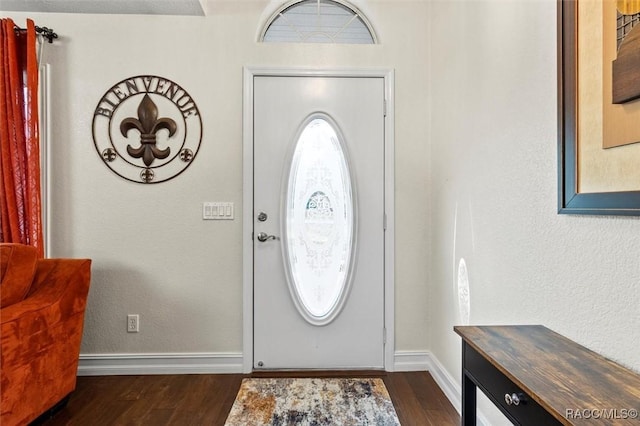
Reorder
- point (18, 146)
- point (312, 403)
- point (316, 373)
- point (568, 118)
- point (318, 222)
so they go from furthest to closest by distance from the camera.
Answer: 1. point (318, 222)
2. point (316, 373)
3. point (18, 146)
4. point (312, 403)
5. point (568, 118)

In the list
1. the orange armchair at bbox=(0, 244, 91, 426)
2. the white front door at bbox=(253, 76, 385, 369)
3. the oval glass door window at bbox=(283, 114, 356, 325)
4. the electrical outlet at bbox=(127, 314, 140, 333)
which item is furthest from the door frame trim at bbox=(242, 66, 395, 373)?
the orange armchair at bbox=(0, 244, 91, 426)

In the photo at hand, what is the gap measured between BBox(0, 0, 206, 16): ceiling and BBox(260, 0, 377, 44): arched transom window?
0.51 m

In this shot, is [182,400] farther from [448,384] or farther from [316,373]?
[448,384]

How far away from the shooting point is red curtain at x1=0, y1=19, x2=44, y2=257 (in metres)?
2.32

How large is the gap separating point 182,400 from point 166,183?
1.38 metres

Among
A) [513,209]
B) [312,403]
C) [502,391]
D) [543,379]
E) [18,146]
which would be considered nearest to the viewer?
[543,379]

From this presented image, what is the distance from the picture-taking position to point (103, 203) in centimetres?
250

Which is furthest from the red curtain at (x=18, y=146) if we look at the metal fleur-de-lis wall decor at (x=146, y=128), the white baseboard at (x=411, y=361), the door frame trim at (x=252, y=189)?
the white baseboard at (x=411, y=361)

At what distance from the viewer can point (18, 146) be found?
235 cm

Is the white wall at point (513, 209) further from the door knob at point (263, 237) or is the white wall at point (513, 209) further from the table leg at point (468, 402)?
the door knob at point (263, 237)

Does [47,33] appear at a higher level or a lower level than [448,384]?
higher

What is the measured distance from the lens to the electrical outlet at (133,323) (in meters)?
2.51

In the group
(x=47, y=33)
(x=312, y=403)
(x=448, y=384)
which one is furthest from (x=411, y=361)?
(x=47, y=33)

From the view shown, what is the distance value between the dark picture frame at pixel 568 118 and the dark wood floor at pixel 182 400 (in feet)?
4.55
